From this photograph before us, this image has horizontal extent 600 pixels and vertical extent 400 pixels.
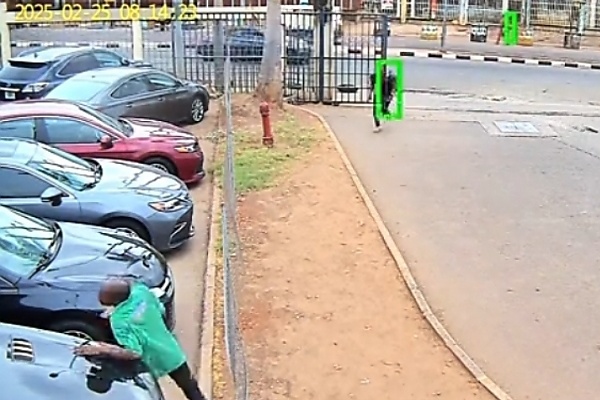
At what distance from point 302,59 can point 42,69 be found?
621 centimetres

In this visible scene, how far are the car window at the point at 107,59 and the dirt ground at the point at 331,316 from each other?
9.56m

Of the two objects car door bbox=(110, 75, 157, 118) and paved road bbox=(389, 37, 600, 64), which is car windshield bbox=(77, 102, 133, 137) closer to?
car door bbox=(110, 75, 157, 118)

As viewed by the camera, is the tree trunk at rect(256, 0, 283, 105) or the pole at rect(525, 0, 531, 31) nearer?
the tree trunk at rect(256, 0, 283, 105)

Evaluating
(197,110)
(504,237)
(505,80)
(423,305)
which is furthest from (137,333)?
(505,80)

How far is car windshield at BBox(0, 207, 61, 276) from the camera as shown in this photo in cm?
727

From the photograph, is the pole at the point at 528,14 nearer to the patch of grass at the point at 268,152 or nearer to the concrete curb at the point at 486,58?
the concrete curb at the point at 486,58

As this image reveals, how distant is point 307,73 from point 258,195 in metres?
9.84

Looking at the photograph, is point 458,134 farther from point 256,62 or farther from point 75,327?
point 75,327

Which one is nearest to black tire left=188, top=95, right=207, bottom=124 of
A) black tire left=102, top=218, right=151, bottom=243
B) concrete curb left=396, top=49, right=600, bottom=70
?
black tire left=102, top=218, right=151, bottom=243

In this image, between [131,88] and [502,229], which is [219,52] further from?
[502,229]

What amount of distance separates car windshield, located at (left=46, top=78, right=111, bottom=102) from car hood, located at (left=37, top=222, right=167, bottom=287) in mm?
7441

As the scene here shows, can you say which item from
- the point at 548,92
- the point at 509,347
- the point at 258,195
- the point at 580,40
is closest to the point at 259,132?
the point at 258,195

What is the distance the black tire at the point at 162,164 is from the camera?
12.7 meters

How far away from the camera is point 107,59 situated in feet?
68.6
